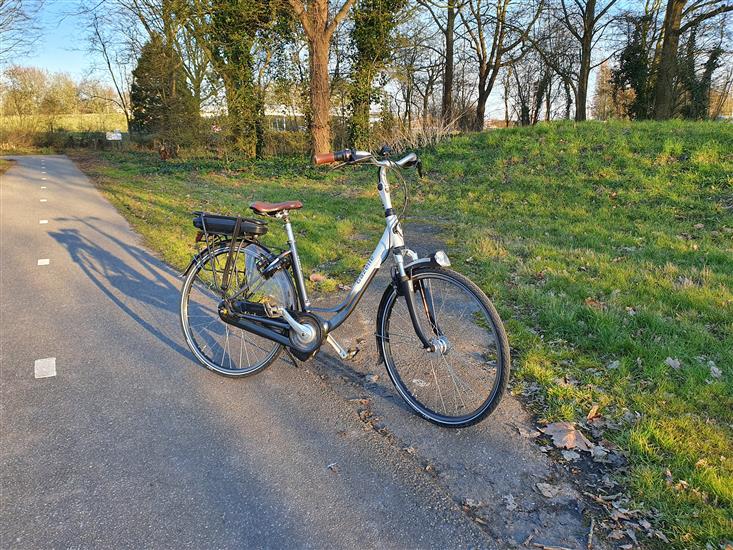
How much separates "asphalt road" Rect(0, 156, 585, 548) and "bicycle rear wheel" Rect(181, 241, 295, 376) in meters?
0.13

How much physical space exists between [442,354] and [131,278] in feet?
14.3

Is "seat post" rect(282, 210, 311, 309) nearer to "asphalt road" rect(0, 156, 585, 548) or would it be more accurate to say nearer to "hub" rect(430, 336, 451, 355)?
"asphalt road" rect(0, 156, 585, 548)

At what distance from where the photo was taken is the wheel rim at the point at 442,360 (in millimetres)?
2717

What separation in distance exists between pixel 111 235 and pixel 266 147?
13342mm

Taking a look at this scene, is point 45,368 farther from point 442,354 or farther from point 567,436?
point 567,436

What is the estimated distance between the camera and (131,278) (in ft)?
18.7

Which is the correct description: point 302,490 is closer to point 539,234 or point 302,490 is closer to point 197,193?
point 539,234

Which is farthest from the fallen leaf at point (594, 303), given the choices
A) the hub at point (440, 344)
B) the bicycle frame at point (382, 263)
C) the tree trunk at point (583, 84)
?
the tree trunk at point (583, 84)

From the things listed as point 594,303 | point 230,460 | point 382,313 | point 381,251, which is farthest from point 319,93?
point 230,460

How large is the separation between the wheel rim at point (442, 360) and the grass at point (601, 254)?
0.37 meters

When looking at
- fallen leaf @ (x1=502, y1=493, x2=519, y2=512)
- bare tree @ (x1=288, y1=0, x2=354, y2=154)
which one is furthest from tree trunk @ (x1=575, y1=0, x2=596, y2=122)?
fallen leaf @ (x1=502, y1=493, x2=519, y2=512)

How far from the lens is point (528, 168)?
31.8 ft

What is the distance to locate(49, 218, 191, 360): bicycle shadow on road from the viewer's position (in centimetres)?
455

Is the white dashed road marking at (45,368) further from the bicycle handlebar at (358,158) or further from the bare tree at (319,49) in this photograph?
the bare tree at (319,49)
